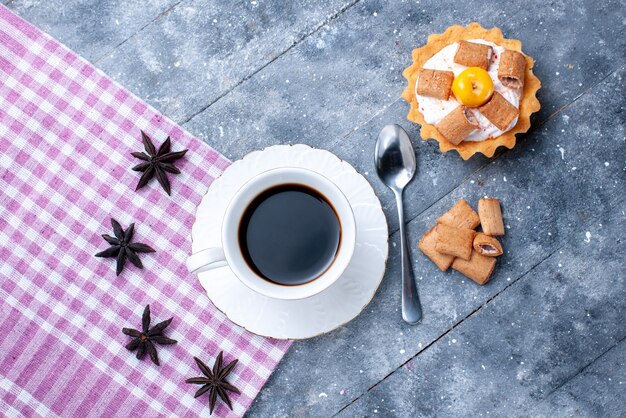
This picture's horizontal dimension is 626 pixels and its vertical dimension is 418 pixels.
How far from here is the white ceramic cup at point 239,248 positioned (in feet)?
5.81

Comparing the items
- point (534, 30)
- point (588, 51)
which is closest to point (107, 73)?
point (534, 30)

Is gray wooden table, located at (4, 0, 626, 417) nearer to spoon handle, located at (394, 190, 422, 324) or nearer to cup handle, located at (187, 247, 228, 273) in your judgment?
spoon handle, located at (394, 190, 422, 324)

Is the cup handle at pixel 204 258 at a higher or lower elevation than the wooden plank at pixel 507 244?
higher

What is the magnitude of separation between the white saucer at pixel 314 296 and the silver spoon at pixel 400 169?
0.13m

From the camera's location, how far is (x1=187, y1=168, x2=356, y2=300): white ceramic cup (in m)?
1.77

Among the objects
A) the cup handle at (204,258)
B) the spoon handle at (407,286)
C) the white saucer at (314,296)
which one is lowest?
the spoon handle at (407,286)

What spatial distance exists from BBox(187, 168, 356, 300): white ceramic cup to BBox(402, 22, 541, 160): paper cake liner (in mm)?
442

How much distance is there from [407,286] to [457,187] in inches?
14.1

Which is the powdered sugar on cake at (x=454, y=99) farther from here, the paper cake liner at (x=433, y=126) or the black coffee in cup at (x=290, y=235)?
the black coffee in cup at (x=290, y=235)

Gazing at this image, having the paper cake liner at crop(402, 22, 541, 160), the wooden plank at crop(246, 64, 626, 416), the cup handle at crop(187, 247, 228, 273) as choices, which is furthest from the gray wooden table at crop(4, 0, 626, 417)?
the cup handle at crop(187, 247, 228, 273)

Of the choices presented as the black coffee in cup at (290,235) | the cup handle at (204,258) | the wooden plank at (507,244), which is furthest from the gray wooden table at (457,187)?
the cup handle at (204,258)

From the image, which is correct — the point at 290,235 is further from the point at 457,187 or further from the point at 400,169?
the point at 457,187

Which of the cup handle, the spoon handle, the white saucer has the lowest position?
the spoon handle

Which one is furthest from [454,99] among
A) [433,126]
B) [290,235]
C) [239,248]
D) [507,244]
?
[239,248]
